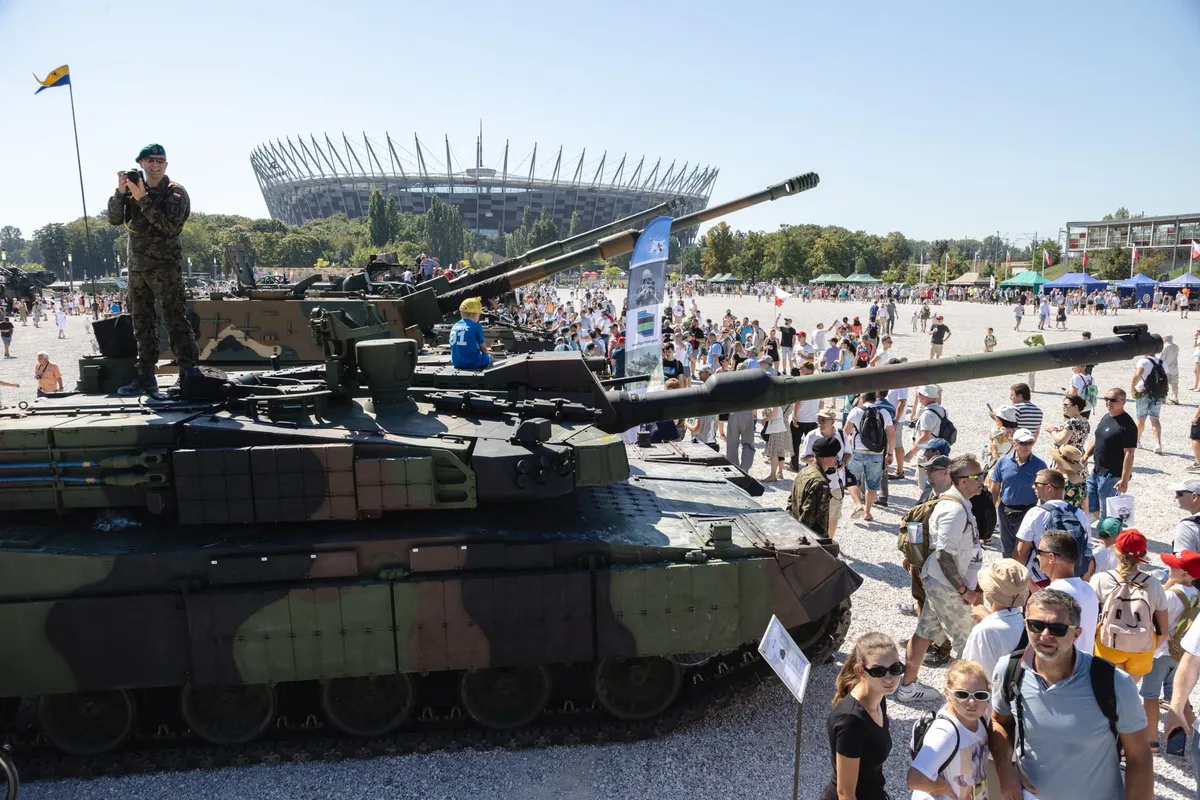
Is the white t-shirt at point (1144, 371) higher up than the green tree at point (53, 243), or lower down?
lower down

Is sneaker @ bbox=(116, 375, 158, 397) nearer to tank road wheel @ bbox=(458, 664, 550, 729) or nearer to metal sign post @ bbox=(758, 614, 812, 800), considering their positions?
tank road wheel @ bbox=(458, 664, 550, 729)

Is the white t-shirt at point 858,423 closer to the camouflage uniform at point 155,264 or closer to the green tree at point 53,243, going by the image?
the camouflage uniform at point 155,264

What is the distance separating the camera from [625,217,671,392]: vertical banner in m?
13.5

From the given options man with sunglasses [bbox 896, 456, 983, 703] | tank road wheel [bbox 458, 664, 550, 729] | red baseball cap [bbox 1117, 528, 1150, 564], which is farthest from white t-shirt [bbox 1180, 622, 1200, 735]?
tank road wheel [bbox 458, 664, 550, 729]

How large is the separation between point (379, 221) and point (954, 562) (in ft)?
239

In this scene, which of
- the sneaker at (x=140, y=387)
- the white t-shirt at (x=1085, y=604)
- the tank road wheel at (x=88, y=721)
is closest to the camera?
the white t-shirt at (x=1085, y=604)

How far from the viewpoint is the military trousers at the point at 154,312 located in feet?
26.7

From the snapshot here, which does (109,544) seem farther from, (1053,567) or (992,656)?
(1053,567)

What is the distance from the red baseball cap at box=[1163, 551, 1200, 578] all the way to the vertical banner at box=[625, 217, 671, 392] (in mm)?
7945

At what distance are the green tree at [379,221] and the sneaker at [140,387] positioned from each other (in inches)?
2714

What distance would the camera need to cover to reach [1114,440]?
11.3m

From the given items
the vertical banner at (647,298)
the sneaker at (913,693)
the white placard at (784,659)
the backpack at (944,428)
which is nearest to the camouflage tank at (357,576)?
the sneaker at (913,693)

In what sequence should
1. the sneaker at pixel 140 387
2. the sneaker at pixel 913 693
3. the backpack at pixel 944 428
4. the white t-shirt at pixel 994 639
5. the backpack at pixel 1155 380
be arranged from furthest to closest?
1. the backpack at pixel 1155 380
2. the backpack at pixel 944 428
3. the sneaker at pixel 140 387
4. the sneaker at pixel 913 693
5. the white t-shirt at pixel 994 639

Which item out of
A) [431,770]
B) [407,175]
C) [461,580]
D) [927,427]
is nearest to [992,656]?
[461,580]
